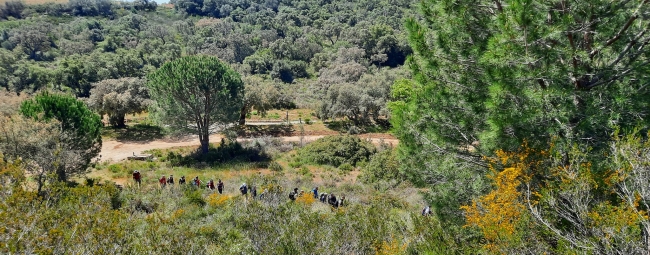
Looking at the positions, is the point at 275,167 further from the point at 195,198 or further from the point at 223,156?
the point at 195,198

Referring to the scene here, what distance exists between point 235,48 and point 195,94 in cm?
5967

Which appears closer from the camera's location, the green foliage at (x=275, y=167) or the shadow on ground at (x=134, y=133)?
the green foliage at (x=275, y=167)

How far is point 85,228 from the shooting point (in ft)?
18.9

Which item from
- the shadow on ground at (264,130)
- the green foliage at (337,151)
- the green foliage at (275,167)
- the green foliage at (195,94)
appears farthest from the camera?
the shadow on ground at (264,130)

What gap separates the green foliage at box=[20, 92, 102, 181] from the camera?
1753 cm

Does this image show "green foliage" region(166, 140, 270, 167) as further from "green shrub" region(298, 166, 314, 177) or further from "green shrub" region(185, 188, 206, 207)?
"green shrub" region(185, 188, 206, 207)

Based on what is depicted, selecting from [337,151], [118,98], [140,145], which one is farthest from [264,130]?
[118,98]

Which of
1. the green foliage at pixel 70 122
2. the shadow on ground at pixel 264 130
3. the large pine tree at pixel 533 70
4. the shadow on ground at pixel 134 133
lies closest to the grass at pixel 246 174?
the green foliage at pixel 70 122

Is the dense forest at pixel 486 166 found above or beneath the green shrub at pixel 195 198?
above

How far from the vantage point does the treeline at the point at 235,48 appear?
44375 mm

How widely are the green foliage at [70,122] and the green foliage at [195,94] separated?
5863 mm

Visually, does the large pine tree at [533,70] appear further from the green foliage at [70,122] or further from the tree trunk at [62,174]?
the tree trunk at [62,174]

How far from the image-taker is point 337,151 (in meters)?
26.7

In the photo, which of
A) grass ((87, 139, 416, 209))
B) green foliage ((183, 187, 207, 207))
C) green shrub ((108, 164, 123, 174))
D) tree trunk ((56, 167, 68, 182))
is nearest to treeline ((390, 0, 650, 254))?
green foliage ((183, 187, 207, 207))
